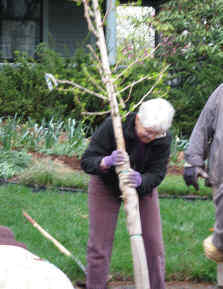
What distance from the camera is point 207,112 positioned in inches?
165

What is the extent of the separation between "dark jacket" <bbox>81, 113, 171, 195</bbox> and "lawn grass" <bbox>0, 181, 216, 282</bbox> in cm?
136

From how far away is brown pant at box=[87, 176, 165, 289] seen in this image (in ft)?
13.2

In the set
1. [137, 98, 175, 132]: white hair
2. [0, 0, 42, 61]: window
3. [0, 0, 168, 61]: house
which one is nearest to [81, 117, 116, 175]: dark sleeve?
[137, 98, 175, 132]: white hair

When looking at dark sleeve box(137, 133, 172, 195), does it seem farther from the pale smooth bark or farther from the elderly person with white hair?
the pale smooth bark

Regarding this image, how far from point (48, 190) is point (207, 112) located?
11.7ft

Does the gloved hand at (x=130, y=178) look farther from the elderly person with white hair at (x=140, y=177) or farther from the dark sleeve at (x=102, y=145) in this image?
the dark sleeve at (x=102, y=145)

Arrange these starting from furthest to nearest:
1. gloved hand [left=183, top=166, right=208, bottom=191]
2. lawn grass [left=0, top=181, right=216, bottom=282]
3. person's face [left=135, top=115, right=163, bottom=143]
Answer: lawn grass [left=0, top=181, right=216, bottom=282], gloved hand [left=183, top=166, right=208, bottom=191], person's face [left=135, top=115, right=163, bottom=143]

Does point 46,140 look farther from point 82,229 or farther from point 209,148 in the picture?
point 209,148

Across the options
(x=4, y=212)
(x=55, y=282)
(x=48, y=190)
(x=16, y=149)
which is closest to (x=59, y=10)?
(x=16, y=149)

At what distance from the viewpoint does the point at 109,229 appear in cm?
407

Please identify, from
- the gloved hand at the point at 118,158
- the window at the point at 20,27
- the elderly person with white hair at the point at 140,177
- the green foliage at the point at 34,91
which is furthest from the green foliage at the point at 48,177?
the window at the point at 20,27

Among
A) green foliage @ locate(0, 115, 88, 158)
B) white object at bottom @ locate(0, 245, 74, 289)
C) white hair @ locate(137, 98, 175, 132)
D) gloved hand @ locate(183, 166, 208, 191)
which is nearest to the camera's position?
white object at bottom @ locate(0, 245, 74, 289)

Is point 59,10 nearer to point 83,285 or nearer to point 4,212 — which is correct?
point 4,212

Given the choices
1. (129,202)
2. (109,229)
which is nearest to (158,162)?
(109,229)
